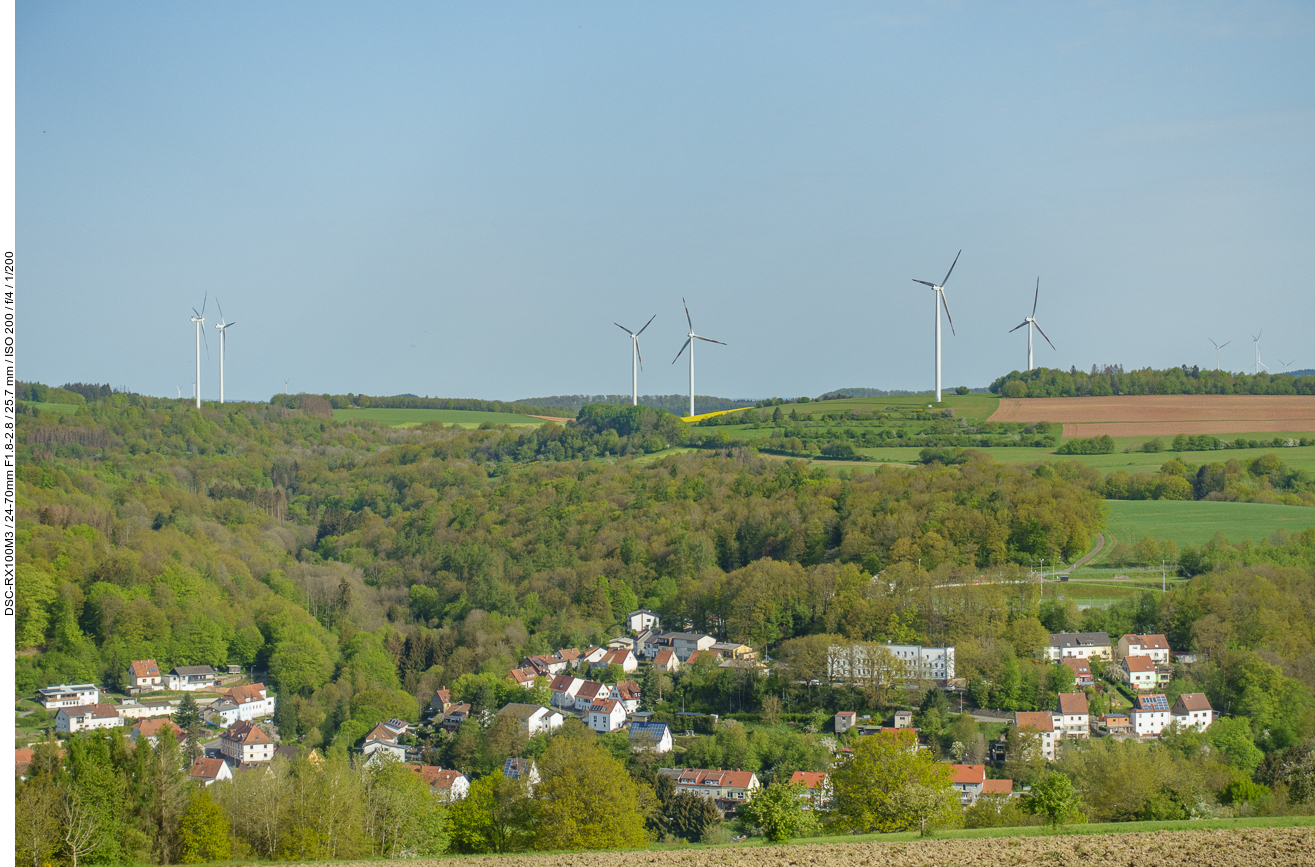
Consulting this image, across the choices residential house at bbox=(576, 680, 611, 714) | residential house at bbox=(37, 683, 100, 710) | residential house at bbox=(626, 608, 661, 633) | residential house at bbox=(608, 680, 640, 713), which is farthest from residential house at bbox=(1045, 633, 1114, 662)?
residential house at bbox=(37, 683, 100, 710)

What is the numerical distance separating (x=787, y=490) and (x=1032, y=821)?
59.2 meters

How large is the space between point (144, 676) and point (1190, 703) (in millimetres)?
49401

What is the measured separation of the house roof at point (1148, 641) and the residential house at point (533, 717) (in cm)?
2399

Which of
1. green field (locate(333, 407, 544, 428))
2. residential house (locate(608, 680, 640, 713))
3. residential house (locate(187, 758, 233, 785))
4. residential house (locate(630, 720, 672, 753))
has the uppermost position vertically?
green field (locate(333, 407, 544, 428))

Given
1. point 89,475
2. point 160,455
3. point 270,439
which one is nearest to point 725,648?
point 89,475

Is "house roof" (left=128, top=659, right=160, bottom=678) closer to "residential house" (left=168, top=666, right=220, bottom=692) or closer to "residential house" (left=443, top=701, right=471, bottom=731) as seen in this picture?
"residential house" (left=168, top=666, right=220, bottom=692)

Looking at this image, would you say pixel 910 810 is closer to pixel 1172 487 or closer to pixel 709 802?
pixel 709 802

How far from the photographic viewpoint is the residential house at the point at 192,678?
2366 inches

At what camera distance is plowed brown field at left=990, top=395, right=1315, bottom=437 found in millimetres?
78150

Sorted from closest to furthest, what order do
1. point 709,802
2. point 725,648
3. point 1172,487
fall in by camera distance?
1. point 709,802
2. point 725,648
3. point 1172,487

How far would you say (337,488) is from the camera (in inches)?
4370

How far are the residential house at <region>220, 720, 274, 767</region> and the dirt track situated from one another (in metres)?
29.7

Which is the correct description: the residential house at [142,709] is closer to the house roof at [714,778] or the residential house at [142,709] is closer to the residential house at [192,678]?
the residential house at [192,678]

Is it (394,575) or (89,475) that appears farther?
(89,475)
